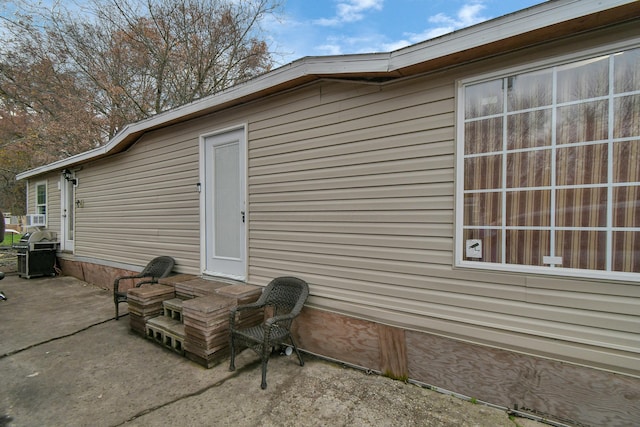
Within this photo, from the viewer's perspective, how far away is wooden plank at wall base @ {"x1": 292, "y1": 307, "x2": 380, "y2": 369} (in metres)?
2.64

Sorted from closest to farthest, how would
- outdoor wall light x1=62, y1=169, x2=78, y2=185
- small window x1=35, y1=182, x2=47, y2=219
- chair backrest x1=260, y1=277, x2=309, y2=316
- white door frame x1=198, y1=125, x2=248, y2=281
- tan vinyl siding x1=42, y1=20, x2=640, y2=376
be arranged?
tan vinyl siding x1=42, y1=20, x2=640, y2=376 → chair backrest x1=260, y1=277, x2=309, y2=316 → white door frame x1=198, y1=125, x2=248, y2=281 → outdoor wall light x1=62, y1=169, x2=78, y2=185 → small window x1=35, y1=182, x2=47, y2=219

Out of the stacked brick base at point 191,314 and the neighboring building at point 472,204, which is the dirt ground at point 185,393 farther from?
the neighboring building at point 472,204

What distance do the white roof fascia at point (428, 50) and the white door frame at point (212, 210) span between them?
0.43 meters

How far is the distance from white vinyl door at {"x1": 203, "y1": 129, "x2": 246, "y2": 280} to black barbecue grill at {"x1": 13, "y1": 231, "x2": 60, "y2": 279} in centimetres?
587

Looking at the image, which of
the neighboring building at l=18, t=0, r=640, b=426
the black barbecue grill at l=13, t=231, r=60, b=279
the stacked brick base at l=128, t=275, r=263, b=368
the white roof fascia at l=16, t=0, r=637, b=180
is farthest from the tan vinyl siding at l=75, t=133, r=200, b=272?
the white roof fascia at l=16, t=0, r=637, b=180

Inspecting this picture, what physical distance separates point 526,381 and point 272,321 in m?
1.92

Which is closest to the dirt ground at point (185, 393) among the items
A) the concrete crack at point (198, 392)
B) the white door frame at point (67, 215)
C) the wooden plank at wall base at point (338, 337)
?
the concrete crack at point (198, 392)

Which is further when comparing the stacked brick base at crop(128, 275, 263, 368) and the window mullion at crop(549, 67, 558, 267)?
the stacked brick base at crop(128, 275, 263, 368)

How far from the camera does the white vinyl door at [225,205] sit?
369 centimetres

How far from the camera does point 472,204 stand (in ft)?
7.35

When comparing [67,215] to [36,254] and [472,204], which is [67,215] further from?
[472,204]

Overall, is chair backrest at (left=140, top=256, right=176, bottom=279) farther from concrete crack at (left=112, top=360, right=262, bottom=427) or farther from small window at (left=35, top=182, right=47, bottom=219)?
small window at (left=35, top=182, right=47, bottom=219)

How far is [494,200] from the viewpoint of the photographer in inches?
85.4

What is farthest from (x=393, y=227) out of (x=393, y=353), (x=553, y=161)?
(x=553, y=161)
